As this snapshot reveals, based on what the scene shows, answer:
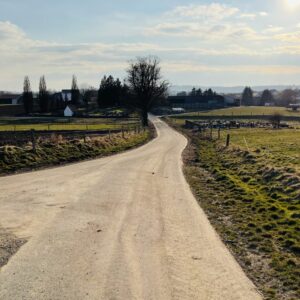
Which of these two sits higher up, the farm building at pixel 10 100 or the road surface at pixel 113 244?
the farm building at pixel 10 100

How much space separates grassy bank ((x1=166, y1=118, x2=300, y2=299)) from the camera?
10391 millimetres

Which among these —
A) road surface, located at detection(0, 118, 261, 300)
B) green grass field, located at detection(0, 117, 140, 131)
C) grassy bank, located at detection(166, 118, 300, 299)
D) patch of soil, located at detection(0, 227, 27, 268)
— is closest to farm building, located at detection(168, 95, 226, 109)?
green grass field, located at detection(0, 117, 140, 131)

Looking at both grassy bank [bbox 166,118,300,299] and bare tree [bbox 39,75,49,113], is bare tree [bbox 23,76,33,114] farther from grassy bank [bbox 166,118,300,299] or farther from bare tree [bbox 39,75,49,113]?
grassy bank [bbox 166,118,300,299]

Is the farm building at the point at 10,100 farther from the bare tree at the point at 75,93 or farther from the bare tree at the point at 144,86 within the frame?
the bare tree at the point at 144,86

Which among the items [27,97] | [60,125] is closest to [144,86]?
[60,125]

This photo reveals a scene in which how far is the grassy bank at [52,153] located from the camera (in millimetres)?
25641

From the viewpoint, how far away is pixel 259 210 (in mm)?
15711

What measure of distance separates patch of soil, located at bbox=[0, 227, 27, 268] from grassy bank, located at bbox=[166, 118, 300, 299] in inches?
220

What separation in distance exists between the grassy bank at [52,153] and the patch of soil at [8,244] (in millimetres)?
11798

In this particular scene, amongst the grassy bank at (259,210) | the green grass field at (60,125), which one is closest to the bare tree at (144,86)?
the green grass field at (60,125)

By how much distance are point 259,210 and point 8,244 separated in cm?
840

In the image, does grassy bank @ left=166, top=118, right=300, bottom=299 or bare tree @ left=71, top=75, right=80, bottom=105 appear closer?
grassy bank @ left=166, top=118, right=300, bottom=299

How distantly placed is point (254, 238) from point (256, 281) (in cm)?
294

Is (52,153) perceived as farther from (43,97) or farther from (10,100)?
(10,100)
